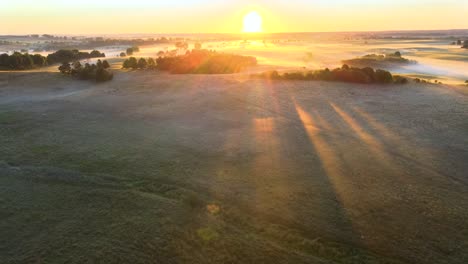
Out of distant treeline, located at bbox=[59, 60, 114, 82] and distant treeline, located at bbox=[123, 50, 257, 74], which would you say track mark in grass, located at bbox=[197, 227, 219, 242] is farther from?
distant treeline, located at bbox=[123, 50, 257, 74]

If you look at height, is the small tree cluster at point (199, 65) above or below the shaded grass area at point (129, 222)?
above

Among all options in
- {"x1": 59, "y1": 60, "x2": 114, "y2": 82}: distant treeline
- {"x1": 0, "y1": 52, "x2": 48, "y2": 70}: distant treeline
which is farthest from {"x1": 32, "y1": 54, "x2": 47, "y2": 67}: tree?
{"x1": 59, "y1": 60, "x2": 114, "y2": 82}: distant treeline

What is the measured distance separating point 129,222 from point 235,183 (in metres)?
3.70

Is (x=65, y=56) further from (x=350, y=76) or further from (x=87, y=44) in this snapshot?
(x=87, y=44)

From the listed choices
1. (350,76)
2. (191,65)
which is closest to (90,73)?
(191,65)

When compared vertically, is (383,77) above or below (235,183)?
above

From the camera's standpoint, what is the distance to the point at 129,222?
9.41 metres

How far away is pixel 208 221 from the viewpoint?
954 centimetres

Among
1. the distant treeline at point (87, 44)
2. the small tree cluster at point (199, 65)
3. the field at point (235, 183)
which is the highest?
the distant treeline at point (87, 44)

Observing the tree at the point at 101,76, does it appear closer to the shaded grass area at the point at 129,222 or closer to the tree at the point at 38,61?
the tree at the point at 38,61

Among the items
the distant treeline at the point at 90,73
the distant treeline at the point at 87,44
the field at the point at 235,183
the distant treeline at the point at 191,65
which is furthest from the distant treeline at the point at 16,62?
the distant treeline at the point at 87,44

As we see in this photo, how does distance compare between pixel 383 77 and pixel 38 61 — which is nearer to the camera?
pixel 383 77

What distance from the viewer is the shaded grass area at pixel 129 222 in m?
8.25

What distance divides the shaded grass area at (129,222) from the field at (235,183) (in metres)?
0.04
